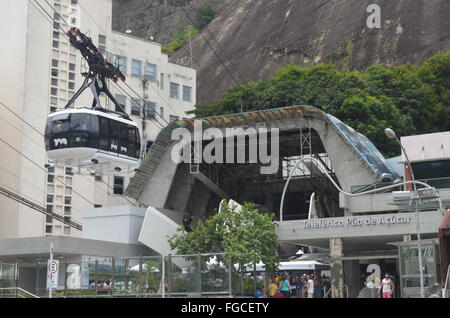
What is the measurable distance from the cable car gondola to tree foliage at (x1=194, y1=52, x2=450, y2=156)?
1135 inches

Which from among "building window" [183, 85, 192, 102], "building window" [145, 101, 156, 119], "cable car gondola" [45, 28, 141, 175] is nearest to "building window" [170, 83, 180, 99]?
"building window" [183, 85, 192, 102]

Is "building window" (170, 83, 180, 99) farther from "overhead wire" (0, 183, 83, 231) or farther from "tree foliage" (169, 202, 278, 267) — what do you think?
"tree foliage" (169, 202, 278, 267)

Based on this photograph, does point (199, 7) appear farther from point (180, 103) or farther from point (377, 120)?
point (377, 120)

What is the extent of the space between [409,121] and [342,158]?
879 inches

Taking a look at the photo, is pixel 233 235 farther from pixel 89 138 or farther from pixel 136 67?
pixel 136 67

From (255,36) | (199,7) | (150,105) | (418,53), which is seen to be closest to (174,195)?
(150,105)

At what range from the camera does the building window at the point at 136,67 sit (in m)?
73.7

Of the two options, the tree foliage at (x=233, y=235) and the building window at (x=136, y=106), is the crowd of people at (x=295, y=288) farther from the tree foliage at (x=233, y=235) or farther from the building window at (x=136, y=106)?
the building window at (x=136, y=106)

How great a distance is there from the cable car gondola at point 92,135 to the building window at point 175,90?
35223mm

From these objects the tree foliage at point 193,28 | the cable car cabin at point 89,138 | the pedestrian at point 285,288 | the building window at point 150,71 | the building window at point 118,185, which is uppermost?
the tree foliage at point 193,28

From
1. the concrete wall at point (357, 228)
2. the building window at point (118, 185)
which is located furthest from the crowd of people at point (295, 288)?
the building window at point (118, 185)

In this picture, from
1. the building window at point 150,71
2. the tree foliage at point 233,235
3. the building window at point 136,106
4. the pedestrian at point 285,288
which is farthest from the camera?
the building window at point 150,71

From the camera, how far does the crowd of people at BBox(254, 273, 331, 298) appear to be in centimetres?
3216

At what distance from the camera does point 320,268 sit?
47.0m
